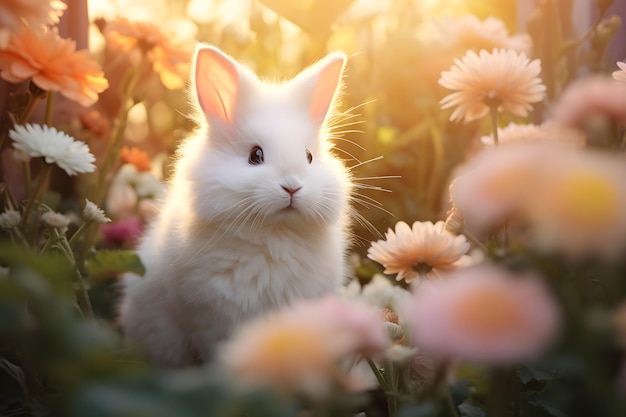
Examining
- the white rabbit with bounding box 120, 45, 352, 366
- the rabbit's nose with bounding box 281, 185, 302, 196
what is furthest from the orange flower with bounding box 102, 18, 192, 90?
the rabbit's nose with bounding box 281, 185, 302, 196

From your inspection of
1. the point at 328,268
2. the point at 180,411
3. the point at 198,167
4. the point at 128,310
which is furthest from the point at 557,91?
the point at 180,411

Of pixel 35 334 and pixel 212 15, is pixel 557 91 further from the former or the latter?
pixel 35 334

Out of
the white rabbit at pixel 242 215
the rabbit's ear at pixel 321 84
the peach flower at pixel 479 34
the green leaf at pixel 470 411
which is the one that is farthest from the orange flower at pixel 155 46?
the green leaf at pixel 470 411

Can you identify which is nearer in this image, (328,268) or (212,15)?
(328,268)

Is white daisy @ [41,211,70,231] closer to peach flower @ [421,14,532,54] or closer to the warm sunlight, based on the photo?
the warm sunlight

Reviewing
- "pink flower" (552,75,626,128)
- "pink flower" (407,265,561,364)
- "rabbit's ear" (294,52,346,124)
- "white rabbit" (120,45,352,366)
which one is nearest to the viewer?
"pink flower" (407,265,561,364)

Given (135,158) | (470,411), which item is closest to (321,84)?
(470,411)

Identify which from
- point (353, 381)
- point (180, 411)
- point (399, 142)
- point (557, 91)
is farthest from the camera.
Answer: point (399, 142)
